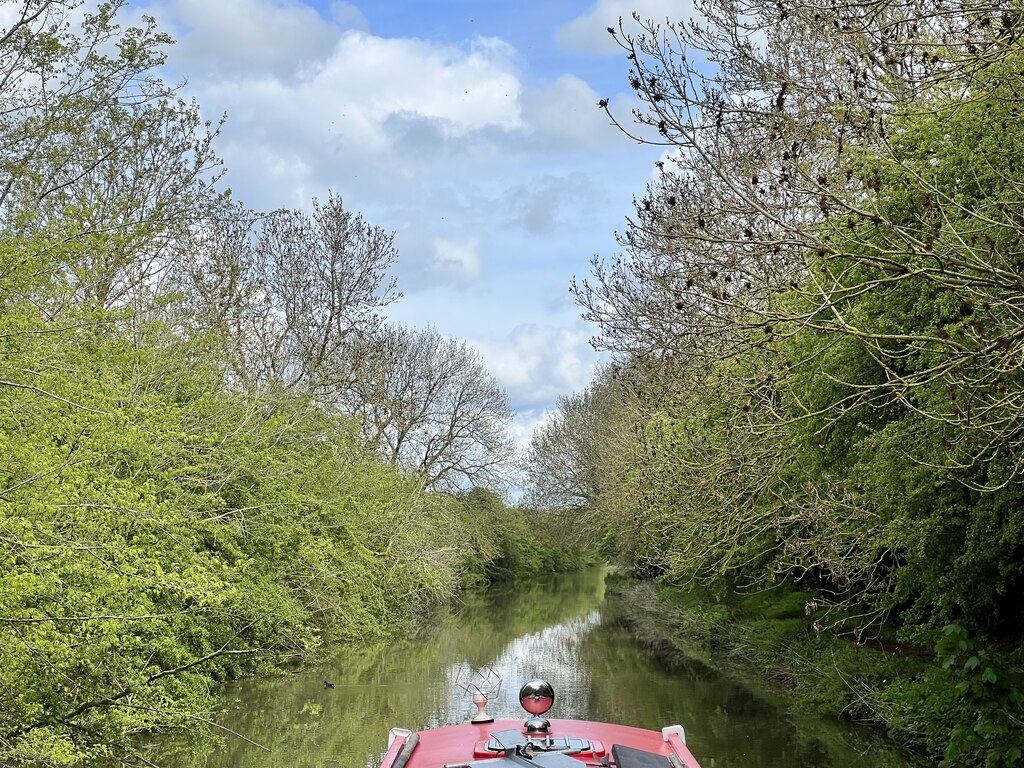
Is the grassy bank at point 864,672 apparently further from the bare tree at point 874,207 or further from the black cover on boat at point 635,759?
the black cover on boat at point 635,759

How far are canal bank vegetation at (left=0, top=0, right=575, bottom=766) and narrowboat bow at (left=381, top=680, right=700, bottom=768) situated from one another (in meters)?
1.41

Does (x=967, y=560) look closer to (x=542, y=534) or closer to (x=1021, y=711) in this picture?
(x=1021, y=711)

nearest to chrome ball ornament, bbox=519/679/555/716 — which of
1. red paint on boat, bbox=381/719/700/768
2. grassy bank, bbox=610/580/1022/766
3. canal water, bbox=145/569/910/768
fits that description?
red paint on boat, bbox=381/719/700/768

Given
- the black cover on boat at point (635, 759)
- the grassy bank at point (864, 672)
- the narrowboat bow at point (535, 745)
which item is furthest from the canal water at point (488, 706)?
the black cover on boat at point (635, 759)

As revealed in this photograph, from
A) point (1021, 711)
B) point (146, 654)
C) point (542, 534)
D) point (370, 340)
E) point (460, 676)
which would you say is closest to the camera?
point (1021, 711)

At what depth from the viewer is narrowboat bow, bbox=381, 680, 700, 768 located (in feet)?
17.5

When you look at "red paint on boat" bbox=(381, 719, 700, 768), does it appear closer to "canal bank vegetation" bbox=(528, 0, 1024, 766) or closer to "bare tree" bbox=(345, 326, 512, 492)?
"canal bank vegetation" bbox=(528, 0, 1024, 766)

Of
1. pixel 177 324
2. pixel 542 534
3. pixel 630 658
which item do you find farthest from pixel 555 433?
pixel 177 324

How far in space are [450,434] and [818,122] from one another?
87.2ft

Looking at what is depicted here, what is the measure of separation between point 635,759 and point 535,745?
21.7 inches

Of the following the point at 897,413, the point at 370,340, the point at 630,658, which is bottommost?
the point at 630,658

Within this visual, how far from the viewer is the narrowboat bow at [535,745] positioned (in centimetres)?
532

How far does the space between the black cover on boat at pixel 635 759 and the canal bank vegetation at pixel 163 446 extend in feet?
7.47

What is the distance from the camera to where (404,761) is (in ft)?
19.4
